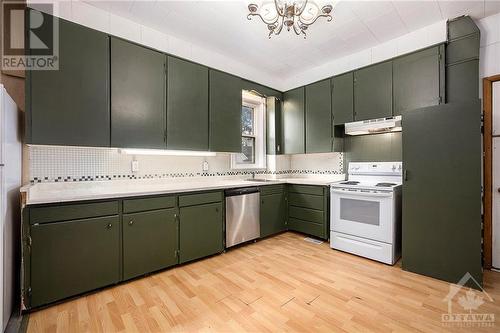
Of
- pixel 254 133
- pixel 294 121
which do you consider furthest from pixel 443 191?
pixel 254 133

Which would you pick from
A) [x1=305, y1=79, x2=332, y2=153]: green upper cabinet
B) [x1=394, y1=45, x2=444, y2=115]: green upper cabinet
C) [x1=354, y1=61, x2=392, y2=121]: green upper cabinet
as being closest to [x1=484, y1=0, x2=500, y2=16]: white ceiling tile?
[x1=394, y1=45, x2=444, y2=115]: green upper cabinet

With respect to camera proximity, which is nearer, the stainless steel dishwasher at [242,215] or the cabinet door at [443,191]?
the cabinet door at [443,191]

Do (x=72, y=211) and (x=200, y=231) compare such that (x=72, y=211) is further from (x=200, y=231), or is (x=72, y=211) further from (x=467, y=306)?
(x=467, y=306)

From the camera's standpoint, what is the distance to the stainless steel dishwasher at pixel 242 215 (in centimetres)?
294

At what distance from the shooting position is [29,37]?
186 cm

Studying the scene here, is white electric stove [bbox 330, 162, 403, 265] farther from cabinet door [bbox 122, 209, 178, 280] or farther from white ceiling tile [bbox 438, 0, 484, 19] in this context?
cabinet door [bbox 122, 209, 178, 280]

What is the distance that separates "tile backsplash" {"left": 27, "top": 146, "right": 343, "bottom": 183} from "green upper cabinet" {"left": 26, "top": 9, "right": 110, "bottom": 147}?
30 centimetres

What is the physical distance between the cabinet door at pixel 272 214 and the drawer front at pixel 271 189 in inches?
2.0

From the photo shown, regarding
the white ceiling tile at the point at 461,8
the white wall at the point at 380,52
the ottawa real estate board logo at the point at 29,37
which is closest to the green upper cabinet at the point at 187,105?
the ottawa real estate board logo at the point at 29,37

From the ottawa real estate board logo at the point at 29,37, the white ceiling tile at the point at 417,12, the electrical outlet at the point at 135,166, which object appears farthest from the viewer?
the electrical outlet at the point at 135,166

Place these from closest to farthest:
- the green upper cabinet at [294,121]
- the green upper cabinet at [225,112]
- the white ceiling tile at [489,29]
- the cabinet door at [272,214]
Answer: the white ceiling tile at [489,29] → the green upper cabinet at [225,112] → the cabinet door at [272,214] → the green upper cabinet at [294,121]

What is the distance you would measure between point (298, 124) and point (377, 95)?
4.29 feet

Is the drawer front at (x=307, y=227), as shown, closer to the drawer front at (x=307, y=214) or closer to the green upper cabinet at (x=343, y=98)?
the drawer front at (x=307, y=214)

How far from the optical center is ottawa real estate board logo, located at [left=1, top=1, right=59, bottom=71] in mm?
1864
